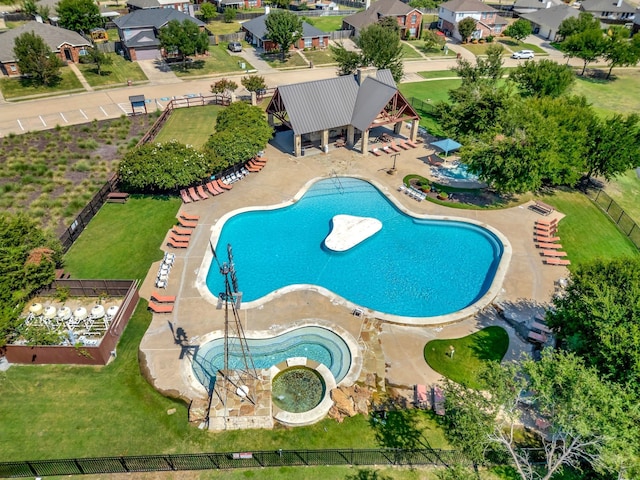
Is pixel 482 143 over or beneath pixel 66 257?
over

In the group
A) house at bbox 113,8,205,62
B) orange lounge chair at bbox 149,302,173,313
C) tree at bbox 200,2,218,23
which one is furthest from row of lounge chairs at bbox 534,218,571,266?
tree at bbox 200,2,218,23

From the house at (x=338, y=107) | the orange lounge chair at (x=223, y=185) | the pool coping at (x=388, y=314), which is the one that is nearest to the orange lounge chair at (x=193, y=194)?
the orange lounge chair at (x=223, y=185)

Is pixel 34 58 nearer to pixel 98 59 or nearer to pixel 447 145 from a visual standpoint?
pixel 98 59

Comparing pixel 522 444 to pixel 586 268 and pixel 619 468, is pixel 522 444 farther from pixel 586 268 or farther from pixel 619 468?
pixel 586 268

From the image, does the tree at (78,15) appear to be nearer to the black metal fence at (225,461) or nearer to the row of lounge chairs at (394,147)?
the row of lounge chairs at (394,147)

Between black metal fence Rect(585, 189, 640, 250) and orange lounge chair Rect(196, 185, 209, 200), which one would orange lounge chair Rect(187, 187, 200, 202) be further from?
black metal fence Rect(585, 189, 640, 250)

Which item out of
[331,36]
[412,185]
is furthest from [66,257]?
[331,36]

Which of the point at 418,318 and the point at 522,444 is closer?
the point at 522,444
